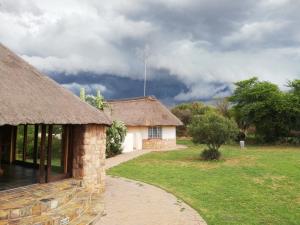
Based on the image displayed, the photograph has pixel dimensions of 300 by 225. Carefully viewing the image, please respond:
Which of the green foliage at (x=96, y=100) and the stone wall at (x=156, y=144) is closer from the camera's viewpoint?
the green foliage at (x=96, y=100)

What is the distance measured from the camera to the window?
3152 cm

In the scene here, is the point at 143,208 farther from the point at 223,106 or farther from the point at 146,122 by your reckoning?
the point at 223,106

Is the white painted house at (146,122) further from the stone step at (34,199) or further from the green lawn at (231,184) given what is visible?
the stone step at (34,199)

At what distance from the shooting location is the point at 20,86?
10078 mm

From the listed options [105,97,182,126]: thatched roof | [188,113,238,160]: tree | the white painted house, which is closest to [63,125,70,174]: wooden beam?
[188,113,238,160]: tree

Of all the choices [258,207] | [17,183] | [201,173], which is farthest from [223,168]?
[17,183]

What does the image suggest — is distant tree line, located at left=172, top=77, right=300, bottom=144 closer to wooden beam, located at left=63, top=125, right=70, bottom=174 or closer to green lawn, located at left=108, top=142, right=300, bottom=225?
green lawn, located at left=108, top=142, right=300, bottom=225

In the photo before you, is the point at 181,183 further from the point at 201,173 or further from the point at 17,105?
the point at 17,105

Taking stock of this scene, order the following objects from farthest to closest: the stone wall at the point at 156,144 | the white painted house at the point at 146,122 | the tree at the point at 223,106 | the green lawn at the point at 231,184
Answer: the tree at the point at 223,106 < the stone wall at the point at 156,144 < the white painted house at the point at 146,122 < the green lawn at the point at 231,184

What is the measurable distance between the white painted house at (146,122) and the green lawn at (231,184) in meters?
7.72

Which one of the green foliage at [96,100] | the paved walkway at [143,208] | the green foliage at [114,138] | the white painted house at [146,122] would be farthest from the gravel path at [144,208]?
the white painted house at [146,122]

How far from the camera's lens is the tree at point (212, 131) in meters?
21.1

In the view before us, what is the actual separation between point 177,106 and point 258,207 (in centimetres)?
4023

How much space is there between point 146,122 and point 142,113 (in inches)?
61.6
